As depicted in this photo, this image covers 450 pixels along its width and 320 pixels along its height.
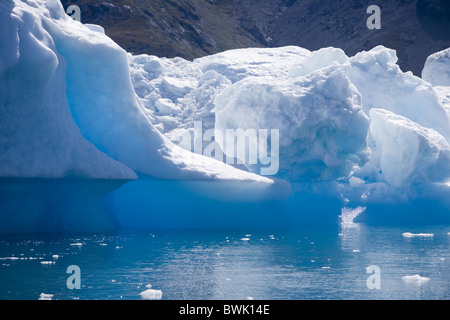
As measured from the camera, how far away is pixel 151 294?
6.50 meters

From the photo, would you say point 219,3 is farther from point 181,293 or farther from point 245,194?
point 181,293

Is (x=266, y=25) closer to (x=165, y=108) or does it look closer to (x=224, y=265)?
(x=165, y=108)

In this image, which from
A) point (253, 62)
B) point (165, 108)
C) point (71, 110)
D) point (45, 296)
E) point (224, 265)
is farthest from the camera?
point (253, 62)

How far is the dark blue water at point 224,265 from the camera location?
6836mm

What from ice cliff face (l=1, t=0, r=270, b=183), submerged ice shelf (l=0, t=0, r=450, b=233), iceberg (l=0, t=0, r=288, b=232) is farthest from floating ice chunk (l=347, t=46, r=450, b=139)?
ice cliff face (l=1, t=0, r=270, b=183)

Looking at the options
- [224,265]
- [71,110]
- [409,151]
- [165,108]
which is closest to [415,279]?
[224,265]

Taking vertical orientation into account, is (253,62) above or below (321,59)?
above

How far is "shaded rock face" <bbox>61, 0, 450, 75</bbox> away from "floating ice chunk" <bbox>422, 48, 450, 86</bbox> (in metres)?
Answer: 26.9

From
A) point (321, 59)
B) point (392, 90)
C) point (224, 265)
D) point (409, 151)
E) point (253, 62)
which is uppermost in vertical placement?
point (253, 62)

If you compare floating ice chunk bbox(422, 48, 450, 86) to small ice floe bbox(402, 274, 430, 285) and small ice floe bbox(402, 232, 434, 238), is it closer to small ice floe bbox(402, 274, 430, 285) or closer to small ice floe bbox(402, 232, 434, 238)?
small ice floe bbox(402, 232, 434, 238)

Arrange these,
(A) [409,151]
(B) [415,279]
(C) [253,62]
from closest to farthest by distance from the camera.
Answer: (B) [415,279] → (A) [409,151] → (C) [253,62]

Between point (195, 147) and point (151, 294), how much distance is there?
13103 mm

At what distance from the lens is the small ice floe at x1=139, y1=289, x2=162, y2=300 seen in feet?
21.1

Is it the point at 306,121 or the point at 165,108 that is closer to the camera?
the point at 306,121
